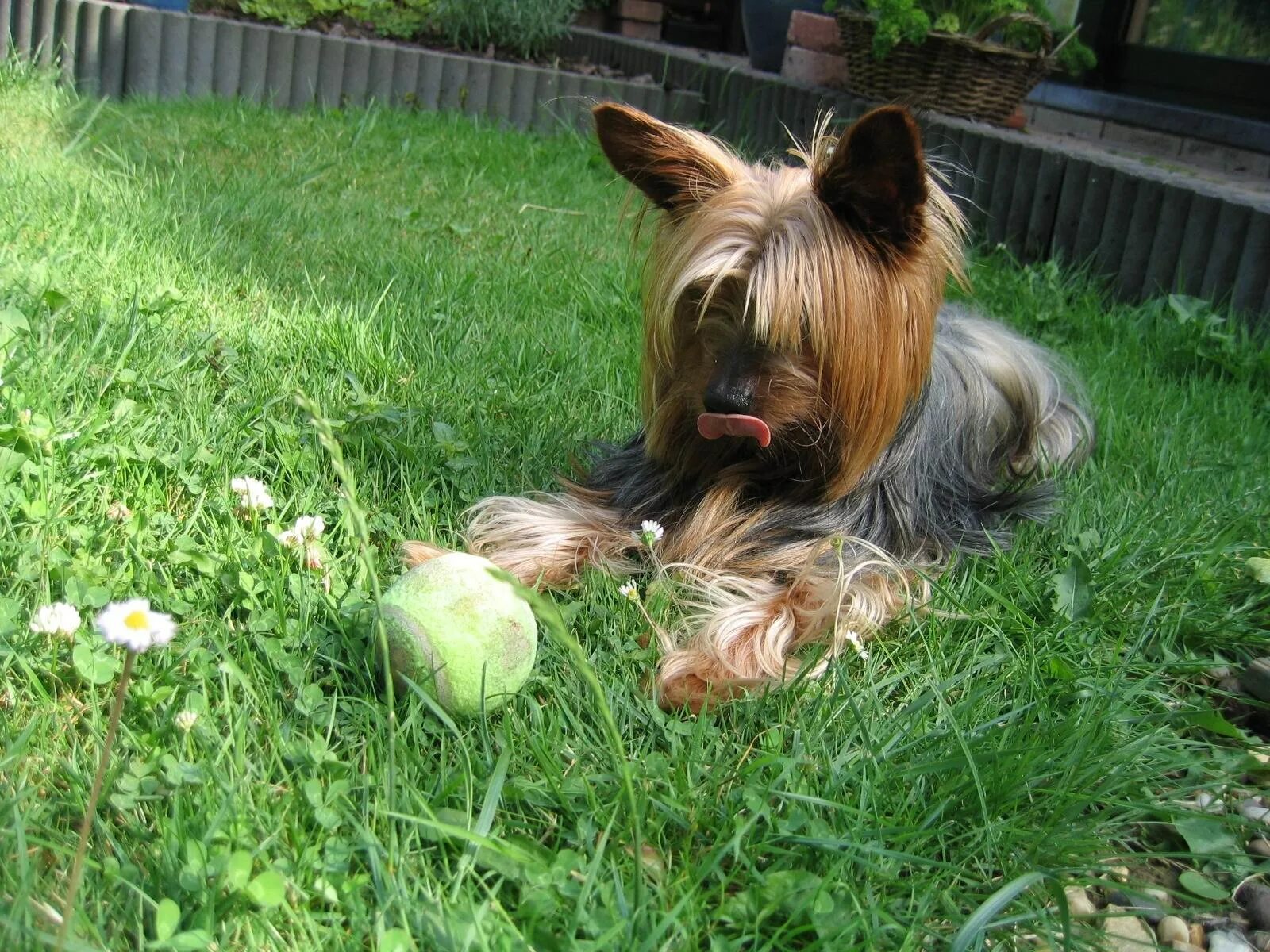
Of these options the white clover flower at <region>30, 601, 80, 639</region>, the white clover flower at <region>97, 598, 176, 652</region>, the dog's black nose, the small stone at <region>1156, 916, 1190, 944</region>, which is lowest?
the small stone at <region>1156, 916, 1190, 944</region>

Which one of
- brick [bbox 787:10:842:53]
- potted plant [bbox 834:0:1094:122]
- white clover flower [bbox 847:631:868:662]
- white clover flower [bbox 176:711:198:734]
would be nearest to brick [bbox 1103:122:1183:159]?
potted plant [bbox 834:0:1094:122]

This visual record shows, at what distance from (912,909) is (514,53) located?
7.74 metres

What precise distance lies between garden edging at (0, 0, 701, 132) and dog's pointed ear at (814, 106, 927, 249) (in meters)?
4.41

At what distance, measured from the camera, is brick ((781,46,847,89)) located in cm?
686

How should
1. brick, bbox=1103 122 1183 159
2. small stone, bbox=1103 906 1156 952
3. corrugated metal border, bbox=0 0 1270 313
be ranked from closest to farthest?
small stone, bbox=1103 906 1156 952 → corrugated metal border, bbox=0 0 1270 313 → brick, bbox=1103 122 1183 159

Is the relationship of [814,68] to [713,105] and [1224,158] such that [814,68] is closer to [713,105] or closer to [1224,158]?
[713,105]

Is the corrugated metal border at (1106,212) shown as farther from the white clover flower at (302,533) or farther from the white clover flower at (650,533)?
the white clover flower at (302,533)

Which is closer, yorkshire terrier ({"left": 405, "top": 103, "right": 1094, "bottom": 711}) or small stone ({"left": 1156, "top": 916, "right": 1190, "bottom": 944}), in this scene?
small stone ({"left": 1156, "top": 916, "right": 1190, "bottom": 944})

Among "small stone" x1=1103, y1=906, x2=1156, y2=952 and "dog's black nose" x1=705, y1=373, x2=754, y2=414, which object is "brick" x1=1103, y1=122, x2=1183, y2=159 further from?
"small stone" x1=1103, y1=906, x2=1156, y2=952

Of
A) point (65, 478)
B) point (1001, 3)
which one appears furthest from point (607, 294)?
point (1001, 3)

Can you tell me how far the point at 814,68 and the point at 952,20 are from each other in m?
1.60

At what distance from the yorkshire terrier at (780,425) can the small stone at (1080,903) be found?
0.58 metres

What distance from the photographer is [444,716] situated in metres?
1.74

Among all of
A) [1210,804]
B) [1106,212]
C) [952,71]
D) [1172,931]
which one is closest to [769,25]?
[952,71]
